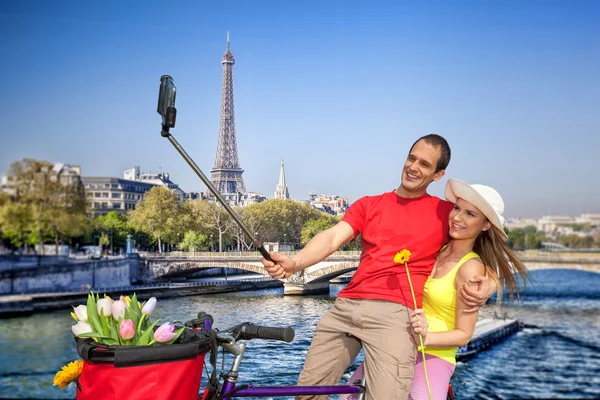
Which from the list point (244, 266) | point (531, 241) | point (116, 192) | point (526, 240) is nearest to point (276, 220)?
point (244, 266)

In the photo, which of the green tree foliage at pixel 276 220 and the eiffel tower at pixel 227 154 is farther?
the eiffel tower at pixel 227 154

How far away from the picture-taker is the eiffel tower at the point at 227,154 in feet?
53.0

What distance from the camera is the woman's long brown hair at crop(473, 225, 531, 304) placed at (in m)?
1.37

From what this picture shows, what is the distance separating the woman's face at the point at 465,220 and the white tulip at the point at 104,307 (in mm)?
699

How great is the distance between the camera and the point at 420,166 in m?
1.39

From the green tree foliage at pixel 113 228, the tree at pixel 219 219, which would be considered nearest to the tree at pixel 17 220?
the green tree foliage at pixel 113 228

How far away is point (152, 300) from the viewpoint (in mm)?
1099

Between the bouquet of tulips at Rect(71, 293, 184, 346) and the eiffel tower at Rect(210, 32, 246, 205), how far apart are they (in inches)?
500

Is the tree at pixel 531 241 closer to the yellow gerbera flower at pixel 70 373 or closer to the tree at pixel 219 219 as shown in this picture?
the tree at pixel 219 219

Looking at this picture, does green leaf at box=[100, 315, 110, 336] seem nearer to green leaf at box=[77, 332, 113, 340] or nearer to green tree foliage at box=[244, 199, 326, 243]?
green leaf at box=[77, 332, 113, 340]

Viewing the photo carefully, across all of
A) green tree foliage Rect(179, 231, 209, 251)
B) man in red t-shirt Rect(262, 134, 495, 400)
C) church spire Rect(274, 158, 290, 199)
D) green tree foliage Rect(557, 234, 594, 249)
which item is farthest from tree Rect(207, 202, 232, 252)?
green tree foliage Rect(557, 234, 594, 249)

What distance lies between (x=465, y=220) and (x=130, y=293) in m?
11.9

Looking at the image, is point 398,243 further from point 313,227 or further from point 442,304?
point 313,227

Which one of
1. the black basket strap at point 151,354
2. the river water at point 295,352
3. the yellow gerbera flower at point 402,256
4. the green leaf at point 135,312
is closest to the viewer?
the black basket strap at point 151,354
